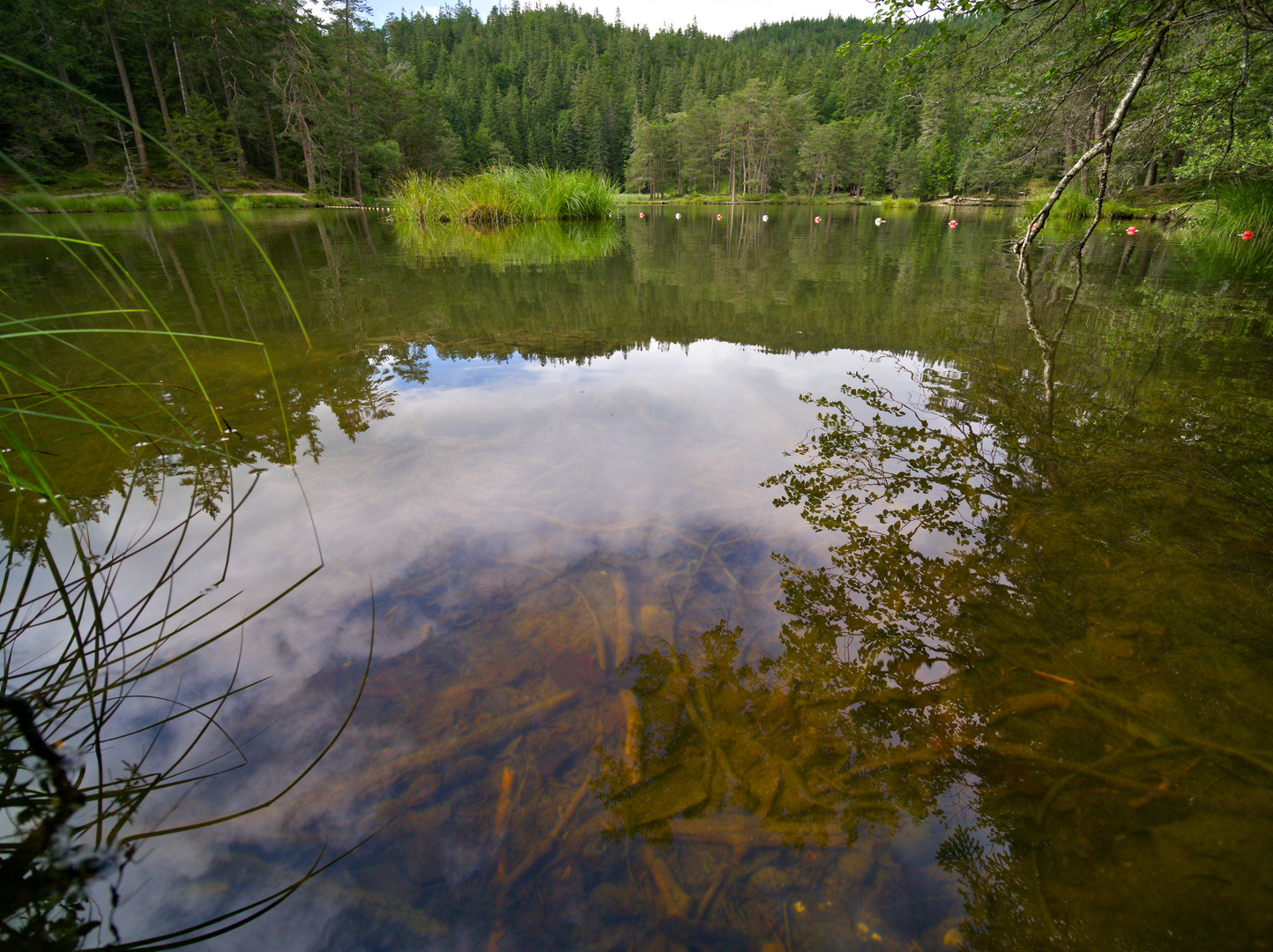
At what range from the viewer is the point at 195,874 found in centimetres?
110

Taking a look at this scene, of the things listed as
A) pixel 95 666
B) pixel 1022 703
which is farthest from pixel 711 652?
pixel 95 666

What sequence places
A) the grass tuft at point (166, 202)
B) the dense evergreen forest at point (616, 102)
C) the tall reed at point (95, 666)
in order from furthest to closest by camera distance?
the grass tuft at point (166, 202), the dense evergreen forest at point (616, 102), the tall reed at point (95, 666)

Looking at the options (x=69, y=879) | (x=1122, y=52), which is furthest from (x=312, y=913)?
(x=1122, y=52)

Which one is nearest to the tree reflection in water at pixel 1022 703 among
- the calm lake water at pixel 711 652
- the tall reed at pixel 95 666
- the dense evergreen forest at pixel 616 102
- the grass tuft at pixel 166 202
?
the calm lake water at pixel 711 652

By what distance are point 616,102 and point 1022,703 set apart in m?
76.0

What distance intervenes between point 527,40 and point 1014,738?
10698 cm

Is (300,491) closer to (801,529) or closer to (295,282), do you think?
(801,529)

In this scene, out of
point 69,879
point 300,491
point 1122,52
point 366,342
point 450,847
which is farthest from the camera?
point 366,342

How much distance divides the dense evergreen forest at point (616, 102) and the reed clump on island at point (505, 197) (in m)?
8.11

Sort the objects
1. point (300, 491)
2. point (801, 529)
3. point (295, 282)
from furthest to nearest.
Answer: point (295, 282)
point (300, 491)
point (801, 529)

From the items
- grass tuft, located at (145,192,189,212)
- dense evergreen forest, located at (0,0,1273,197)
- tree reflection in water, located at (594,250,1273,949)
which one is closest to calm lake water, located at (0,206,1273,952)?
tree reflection in water, located at (594,250,1273,949)

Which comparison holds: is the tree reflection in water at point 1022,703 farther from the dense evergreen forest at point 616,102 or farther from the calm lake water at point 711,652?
the dense evergreen forest at point 616,102

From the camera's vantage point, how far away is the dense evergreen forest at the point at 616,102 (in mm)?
4648

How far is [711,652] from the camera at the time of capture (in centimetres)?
165
